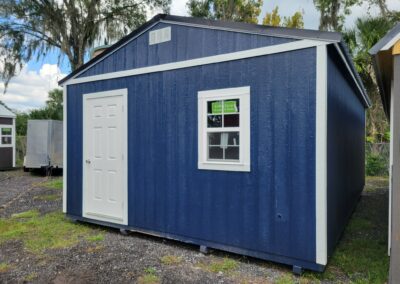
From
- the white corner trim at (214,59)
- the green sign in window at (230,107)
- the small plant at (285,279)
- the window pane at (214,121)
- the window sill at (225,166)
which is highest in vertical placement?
the white corner trim at (214,59)

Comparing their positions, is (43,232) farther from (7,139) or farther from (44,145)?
(7,139)

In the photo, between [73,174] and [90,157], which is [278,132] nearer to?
[90,157]

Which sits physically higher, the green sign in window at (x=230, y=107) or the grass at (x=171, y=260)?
the green sign in window at (x=230, y=107)

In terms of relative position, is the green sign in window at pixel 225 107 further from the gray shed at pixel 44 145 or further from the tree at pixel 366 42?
the gray shed at pixel 44 145

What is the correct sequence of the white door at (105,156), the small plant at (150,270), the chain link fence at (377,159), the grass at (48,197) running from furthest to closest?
the chain link fence at (377,159)
the grass at (48,197)
the white door at (105,156)
the small plant at (150,270)

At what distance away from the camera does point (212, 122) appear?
4.11 metres

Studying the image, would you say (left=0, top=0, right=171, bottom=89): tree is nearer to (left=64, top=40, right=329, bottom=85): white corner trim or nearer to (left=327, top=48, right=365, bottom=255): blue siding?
(left=64, top=40, right=329, bottom=85): white corner trim

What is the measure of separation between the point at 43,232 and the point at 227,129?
3359mm

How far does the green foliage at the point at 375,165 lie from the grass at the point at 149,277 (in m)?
10.2

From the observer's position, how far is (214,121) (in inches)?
161

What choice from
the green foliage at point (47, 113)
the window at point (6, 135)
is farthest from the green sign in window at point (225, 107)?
the green foliage at point (47, 113)

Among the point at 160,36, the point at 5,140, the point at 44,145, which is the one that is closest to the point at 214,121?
the point at 160,36

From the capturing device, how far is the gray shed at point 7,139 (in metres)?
14.0

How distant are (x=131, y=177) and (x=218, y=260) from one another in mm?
1780
